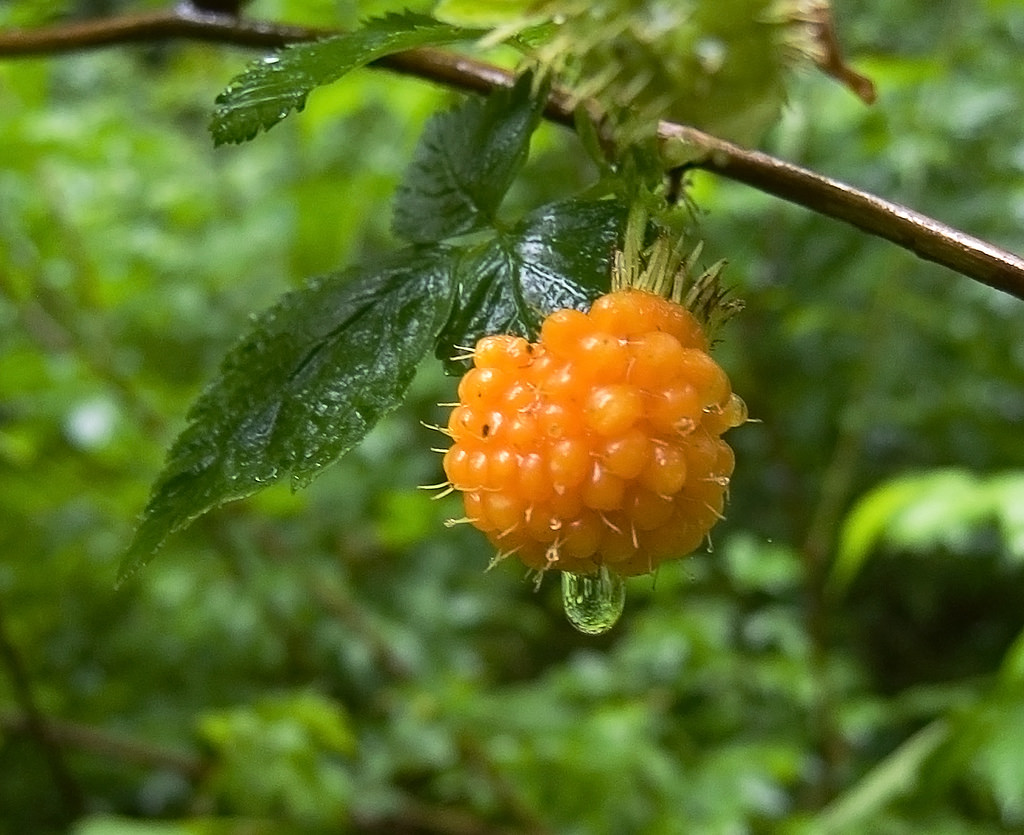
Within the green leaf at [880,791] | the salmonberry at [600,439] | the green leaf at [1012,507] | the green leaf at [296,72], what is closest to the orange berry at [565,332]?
the salmonberry at [600,439]

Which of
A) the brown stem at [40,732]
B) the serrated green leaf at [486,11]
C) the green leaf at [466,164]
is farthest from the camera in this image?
the brown stem at [40,732]

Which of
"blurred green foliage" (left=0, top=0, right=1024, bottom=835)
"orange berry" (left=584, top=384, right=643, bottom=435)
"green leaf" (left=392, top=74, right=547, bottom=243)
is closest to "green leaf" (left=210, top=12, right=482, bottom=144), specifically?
"green leaf" (left=392, top=74, right=547, bottom=243)

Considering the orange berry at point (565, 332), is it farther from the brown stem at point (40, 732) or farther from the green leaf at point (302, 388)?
the brown stem at point (40, 732)

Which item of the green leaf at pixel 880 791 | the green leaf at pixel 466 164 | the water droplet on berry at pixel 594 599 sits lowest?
the green leaf at pixel 880 791

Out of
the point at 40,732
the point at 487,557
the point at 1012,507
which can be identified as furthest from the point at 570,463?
the point at 487,557

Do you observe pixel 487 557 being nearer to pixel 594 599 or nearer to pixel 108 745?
pixel 108 745

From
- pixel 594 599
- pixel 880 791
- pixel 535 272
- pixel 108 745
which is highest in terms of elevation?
pixel 535 272
